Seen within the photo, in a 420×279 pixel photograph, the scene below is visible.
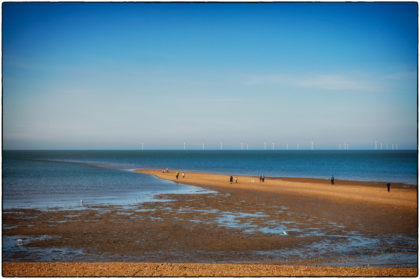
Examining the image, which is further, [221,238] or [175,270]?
[221,238]

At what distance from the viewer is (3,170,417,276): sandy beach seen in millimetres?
13555

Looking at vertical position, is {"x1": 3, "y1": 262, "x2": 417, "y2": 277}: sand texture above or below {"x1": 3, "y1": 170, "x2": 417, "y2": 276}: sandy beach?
above

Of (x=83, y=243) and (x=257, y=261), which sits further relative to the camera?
(x=83, y=243)

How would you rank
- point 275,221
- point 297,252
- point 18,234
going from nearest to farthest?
point 297,252, point 18,234, point 275,221

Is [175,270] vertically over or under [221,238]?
over

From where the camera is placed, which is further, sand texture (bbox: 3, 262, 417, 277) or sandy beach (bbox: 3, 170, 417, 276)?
sandy beach (bbox: 3, 170, 417, 276)

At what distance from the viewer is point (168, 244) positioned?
65.5 ft

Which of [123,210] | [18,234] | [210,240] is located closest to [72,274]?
[210,240]

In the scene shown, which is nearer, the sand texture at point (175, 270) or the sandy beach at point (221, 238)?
the sand texture at point (175, 270)

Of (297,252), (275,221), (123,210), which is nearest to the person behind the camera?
(297,252)

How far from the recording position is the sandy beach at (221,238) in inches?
534

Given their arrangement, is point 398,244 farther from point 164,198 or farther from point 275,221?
point 164,198

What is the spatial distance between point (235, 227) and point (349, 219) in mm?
8919

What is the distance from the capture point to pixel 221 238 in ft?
69.9
